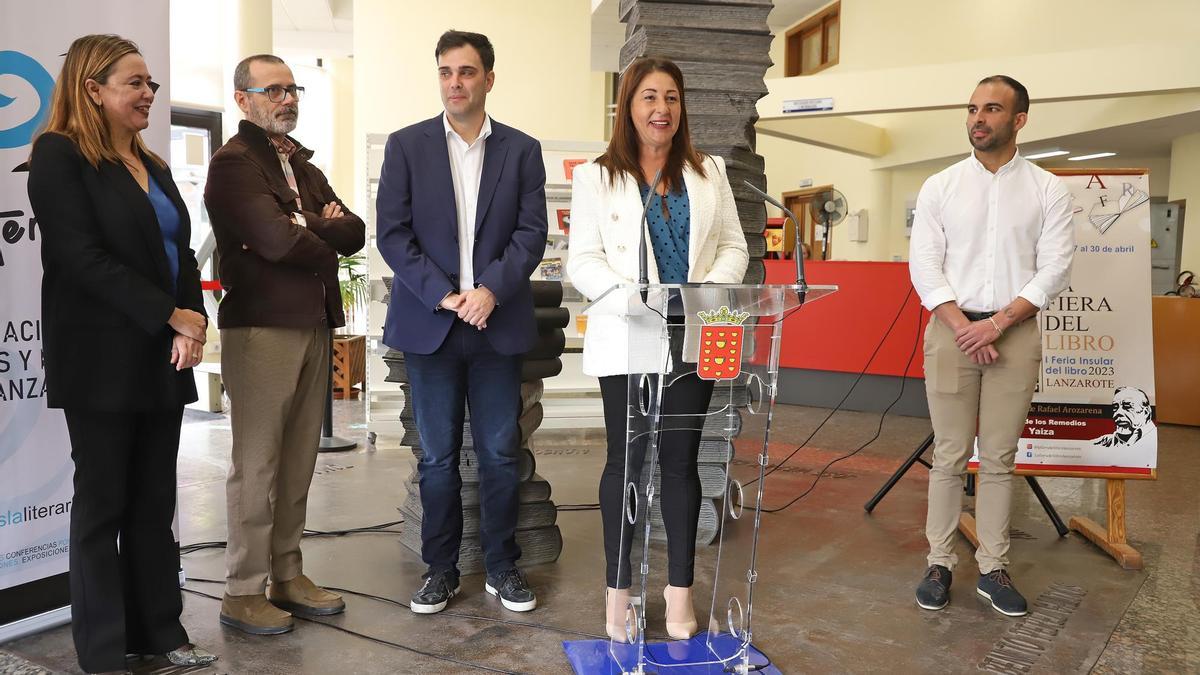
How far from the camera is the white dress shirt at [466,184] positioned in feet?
9.45

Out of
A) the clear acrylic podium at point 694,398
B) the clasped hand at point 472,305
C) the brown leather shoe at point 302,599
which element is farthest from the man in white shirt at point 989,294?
the brown leather shoe at point 302,599

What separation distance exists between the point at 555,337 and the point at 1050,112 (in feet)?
28.0

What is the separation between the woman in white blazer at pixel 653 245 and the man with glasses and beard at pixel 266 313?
798 millimetres

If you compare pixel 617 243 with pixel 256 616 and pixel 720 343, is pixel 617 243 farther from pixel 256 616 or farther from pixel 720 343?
pixel 256 616

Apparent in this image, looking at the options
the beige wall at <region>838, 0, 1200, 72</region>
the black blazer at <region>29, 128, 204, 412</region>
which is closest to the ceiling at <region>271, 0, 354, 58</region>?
the beige wall at <region>838, 0, 1200, 72</region>

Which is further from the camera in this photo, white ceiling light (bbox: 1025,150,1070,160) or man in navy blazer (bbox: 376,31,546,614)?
white ceiling light (bbox: 1025,150,1070,160)

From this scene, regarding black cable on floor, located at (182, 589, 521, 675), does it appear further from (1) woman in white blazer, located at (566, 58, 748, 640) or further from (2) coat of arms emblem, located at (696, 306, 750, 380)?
(2) coat of arms emblem, located at (696, 306, 750, 380)

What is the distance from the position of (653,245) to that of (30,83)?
182cm

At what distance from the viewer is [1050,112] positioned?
10.1 metres

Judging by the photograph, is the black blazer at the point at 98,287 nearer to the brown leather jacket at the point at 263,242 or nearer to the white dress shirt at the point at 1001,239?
the brown leather jacket at the point at 263,242

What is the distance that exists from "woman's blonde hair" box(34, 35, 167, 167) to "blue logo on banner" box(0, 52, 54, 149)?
0.42m

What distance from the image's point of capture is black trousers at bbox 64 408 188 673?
2230 millimetres

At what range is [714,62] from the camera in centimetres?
388

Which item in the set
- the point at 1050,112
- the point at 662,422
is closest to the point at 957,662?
the point at 662,422
